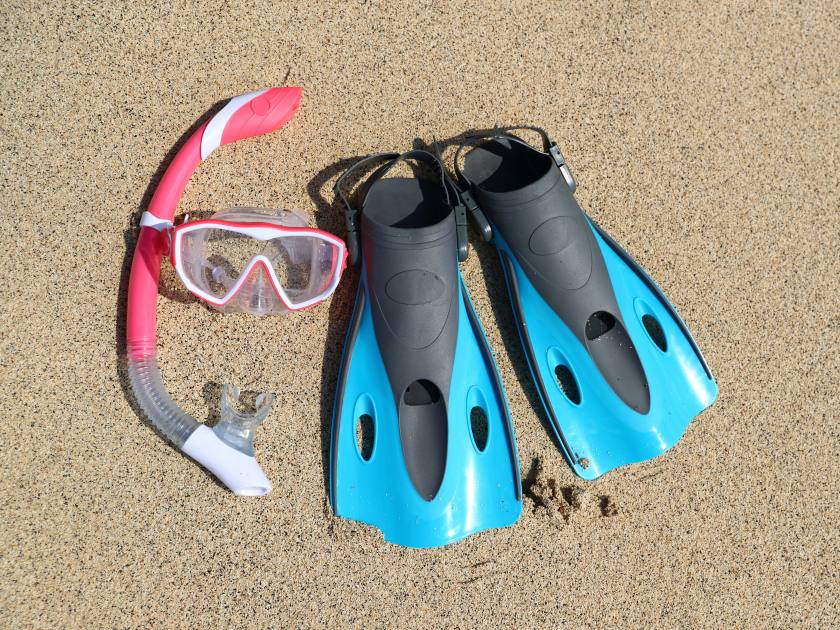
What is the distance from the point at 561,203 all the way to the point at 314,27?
76cm

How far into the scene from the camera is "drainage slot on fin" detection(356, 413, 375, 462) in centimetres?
163

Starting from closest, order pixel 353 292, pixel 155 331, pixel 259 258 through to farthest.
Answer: pixel 259 258 → pixel 155 331 → pixel 353 292

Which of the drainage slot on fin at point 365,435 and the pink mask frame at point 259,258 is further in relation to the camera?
the drainage slot on fin at point 365,435

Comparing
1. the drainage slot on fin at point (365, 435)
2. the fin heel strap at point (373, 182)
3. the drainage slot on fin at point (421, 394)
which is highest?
the fin heel strap at point (373, 182)

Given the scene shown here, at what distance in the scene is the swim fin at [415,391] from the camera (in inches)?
60.9

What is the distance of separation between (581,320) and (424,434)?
1.57 feet

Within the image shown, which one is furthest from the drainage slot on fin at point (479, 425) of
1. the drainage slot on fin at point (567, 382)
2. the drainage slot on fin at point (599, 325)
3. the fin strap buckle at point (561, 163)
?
the fin strap buckle at point (561, 163)

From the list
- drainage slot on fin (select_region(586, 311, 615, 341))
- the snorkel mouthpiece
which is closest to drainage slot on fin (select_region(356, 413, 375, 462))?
the snorkel mouthpiece

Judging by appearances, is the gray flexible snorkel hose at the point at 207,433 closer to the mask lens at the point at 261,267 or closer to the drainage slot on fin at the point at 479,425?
the mask lens at the point at 261,267

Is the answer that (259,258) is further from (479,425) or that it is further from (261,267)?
(479,425)

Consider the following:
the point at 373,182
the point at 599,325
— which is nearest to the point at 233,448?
the point at 373,182

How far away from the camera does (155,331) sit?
154cm

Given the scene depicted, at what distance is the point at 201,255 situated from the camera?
1.52 metres

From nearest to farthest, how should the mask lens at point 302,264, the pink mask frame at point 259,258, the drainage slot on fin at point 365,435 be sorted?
the pink mask frame at point 259,258
the mask lens at point 302,264
the drainage slot on fin at point 365,435
